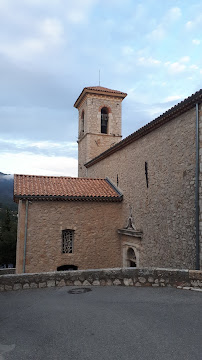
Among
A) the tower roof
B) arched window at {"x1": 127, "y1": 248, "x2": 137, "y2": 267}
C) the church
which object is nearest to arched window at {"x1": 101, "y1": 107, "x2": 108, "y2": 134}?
the tower roof

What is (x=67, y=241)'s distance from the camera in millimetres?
13211

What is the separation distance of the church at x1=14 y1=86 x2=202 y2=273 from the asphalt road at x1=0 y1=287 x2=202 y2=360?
2980mm

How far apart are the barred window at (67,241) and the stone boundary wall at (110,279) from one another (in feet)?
19.4

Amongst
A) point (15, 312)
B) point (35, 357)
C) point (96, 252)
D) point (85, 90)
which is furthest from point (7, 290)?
point (85, 90)

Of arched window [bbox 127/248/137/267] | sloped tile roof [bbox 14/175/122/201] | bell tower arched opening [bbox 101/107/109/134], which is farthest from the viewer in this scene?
bell tower arched opening [bbox 101/107/109/134]

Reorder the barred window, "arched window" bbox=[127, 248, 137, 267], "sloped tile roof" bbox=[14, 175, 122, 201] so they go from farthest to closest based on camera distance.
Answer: "arched window" bbox=[127, 248, 137, 267] → the barred window → "sloped tile roof" bbox=[14, 175, 122, 201]

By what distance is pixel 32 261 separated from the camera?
1233 cm

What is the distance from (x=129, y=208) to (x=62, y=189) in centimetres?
339

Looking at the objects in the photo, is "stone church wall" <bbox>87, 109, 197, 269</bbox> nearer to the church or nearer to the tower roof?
the church

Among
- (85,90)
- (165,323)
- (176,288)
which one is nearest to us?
(165,323)

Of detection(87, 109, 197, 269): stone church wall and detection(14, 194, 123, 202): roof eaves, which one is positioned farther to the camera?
detection(14, 194, 123, 202): roof eaves

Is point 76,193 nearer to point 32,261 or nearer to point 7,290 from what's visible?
point 32,261

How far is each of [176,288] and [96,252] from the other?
694 cm

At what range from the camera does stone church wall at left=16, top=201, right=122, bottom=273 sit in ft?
40.8
